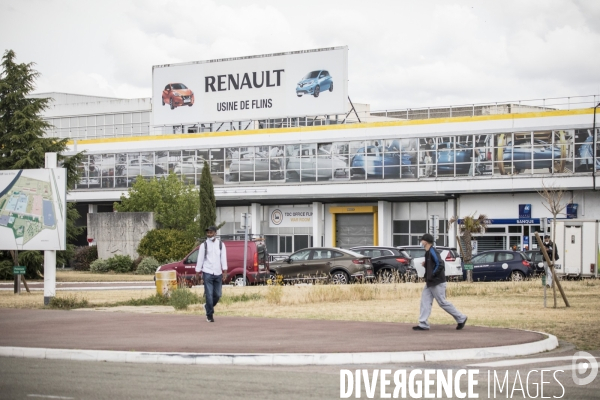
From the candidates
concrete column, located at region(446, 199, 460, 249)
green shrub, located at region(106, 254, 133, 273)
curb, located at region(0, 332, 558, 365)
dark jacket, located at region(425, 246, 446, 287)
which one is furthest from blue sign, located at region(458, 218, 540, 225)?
curb, located at region(0, 332, 558, 365)

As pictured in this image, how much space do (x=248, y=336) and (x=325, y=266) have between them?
17780 millimetres

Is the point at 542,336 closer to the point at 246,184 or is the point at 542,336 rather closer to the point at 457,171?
the point at 457,171

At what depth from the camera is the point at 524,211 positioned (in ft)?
171

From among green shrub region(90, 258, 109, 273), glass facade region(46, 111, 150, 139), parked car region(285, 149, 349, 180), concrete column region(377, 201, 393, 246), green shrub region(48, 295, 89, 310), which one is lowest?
green shrub region(90, 258, 109, 273)

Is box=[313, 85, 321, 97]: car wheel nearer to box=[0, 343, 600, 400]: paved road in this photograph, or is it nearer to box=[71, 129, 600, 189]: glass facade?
box=[71, 129, 600, 189]: glass facade

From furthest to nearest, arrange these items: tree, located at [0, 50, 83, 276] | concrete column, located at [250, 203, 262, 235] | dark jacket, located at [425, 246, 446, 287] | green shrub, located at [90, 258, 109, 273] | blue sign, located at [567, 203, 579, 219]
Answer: concrete column, located at [250, 203, 262, 235] → blue sign, located at [567, 203, 579, 219] → green shrub, located at [90, 258, 109, 273] → tree, located at [0, 50, 83, 276] → dark jacket, located at [425, 246, 446, 287]

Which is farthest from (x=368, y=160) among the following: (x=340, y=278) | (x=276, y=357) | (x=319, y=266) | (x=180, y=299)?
(x=276, y=357)

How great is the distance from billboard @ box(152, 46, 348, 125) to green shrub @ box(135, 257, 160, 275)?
53.1ft

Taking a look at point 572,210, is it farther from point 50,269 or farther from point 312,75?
point 50,269

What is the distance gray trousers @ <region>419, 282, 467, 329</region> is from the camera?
593 inches

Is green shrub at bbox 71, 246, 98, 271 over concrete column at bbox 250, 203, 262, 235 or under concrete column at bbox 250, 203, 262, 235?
under

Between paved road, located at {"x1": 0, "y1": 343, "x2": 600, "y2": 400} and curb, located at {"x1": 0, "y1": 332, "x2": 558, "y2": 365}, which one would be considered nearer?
paved road, located at {"x1": 0, "y1": 343, "x2": 600, "y2": 400}

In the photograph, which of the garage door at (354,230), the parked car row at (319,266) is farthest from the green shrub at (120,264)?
the garage door at (354,230)

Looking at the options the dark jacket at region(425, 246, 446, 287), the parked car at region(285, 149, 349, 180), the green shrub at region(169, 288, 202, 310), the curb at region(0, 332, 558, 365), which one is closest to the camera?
the curb at region(0, 332, 558, 365)
